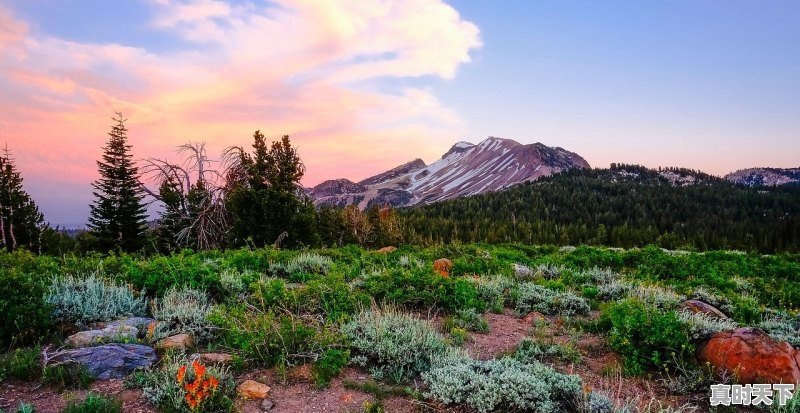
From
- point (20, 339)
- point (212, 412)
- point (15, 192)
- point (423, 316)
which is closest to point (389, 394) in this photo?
point (212, 412)

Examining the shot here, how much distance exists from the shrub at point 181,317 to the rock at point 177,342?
0.49 feet

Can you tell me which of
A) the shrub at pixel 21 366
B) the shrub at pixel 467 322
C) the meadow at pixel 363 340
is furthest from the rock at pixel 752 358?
the shrub at pixel 21 366

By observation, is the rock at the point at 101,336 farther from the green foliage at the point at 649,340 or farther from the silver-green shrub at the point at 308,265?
the green foliage at the point at 649,340

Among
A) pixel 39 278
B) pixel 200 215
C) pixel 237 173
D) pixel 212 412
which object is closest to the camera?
pixel 212 412

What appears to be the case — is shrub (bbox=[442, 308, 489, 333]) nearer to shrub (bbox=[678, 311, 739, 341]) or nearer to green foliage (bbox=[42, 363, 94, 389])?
shrub (bbox=[678, 311, 739, 341])

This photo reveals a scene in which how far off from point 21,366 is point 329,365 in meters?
3.65

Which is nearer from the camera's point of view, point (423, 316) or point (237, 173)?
point (423, 316)

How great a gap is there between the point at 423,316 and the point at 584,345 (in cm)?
301

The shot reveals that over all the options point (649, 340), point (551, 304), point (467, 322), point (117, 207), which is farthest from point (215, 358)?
point (117, 207)

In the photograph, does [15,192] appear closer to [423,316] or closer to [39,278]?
[39,278]

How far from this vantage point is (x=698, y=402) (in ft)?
17.6

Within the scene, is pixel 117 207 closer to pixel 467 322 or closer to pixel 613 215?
pixel 467 322

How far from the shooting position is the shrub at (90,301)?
6.96m

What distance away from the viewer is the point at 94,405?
447cm
